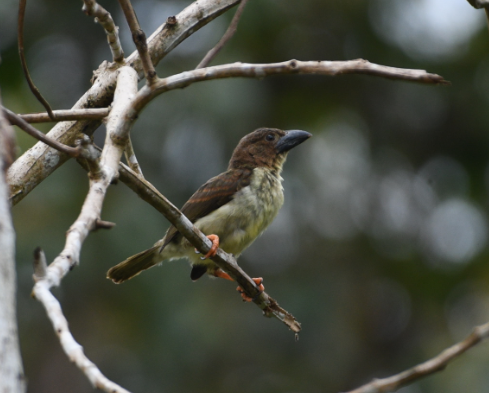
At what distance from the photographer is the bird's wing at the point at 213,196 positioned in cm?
455

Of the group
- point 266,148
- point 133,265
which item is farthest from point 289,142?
point 133,265

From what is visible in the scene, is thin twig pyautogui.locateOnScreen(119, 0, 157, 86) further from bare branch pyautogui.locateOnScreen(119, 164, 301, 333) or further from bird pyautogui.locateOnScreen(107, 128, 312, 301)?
bird pyautogui.locateOnScreen(107, 128, 312, 301)

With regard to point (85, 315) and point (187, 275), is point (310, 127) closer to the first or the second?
point (187, 275)

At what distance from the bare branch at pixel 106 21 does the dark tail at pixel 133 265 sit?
1.81 m

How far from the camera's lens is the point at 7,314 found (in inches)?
48.8

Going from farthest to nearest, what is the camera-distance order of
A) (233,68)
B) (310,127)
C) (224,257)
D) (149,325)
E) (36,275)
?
(310,127) < (149,325) < (224,257) < (233,68) < (36,275)

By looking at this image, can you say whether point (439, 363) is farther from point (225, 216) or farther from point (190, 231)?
point (225, 216)

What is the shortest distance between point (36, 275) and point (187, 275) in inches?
331

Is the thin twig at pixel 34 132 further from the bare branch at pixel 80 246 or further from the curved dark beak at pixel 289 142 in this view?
the curved dark beak at pixel 289 142

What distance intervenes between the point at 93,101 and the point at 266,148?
2.14 metres

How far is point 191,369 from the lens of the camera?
10.1 meters

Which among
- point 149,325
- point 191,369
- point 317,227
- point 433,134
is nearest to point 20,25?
point 149,325

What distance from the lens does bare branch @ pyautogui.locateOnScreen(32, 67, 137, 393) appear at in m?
1.49

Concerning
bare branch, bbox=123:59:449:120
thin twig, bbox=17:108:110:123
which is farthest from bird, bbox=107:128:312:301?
bare branch, bbox=123:59:449:120
